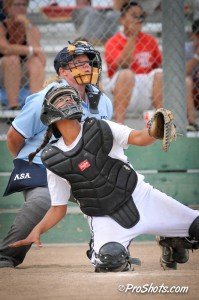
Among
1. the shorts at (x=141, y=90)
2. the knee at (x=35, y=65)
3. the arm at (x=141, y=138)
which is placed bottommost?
the shorts at (x=141, y=90)

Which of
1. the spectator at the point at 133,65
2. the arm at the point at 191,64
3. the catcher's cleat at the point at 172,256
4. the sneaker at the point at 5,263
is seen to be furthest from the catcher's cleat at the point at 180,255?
the arm at the point at 191,64

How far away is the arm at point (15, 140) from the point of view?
6.33 metres

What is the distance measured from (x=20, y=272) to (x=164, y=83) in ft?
10.1

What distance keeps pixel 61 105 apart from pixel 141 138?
575mm

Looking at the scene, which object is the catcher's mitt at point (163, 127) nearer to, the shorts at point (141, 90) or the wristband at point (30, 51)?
the shorts at point (141, 90)

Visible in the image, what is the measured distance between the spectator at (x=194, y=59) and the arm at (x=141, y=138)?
11.6 feet

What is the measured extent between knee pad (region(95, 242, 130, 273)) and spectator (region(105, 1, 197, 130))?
3.04 metres

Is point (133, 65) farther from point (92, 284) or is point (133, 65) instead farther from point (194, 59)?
point (92, 284)

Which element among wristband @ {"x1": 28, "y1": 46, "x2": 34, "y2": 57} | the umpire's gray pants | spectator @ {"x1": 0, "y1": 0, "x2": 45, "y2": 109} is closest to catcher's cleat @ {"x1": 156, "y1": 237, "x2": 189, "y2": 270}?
the umpire's gray pants

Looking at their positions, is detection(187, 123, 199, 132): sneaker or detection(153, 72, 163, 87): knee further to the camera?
detection(187, 123, 199, 132): sneaker

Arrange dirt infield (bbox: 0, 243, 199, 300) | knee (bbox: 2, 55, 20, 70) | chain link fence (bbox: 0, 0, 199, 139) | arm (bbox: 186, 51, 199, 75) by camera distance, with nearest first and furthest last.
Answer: dirt infield (bbox: 0, 243, 199, 300)
chain link fence (bbox: 0, 0, 199, 139)
knee (bbox: 2, 55, 20, 70)
arm (bbox: 186, 51, 199, 75)

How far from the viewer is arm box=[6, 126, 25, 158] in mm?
6328

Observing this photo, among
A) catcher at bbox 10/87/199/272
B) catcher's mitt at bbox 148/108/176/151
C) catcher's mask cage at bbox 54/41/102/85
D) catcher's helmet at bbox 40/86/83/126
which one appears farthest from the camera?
catcher's mask cage at bbox 54/41/102/85

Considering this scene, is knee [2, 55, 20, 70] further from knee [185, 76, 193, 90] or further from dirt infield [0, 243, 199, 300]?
dirt infield [0, 243, 199, 300]
